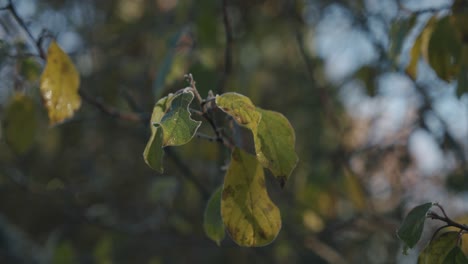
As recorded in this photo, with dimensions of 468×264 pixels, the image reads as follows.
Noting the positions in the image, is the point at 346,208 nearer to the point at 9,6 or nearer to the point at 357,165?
the point at 357,165

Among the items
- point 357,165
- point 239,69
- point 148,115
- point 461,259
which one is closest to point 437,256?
point 461,259

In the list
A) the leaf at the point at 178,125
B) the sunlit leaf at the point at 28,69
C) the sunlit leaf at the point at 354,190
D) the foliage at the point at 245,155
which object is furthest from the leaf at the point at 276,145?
the sunlit leaf at the point at 354,190

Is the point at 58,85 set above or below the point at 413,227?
above

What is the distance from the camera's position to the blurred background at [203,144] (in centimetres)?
187

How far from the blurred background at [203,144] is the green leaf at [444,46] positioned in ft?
1.43

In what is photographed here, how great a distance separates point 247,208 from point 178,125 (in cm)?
17

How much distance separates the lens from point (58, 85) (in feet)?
3.66

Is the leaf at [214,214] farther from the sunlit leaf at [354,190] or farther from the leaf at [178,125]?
the sunlit leaf at [354,190]

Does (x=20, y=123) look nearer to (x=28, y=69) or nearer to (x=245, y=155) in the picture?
(x=28, y=69)

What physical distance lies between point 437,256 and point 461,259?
0.03 metres

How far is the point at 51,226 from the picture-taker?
3.29 m

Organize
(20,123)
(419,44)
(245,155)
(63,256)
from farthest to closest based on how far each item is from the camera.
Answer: (63,256) < (20,123) < (419,44) < (245,155)

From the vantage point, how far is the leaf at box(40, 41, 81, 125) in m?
1.10

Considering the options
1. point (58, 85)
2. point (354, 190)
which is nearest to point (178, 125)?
point (58, 85)
